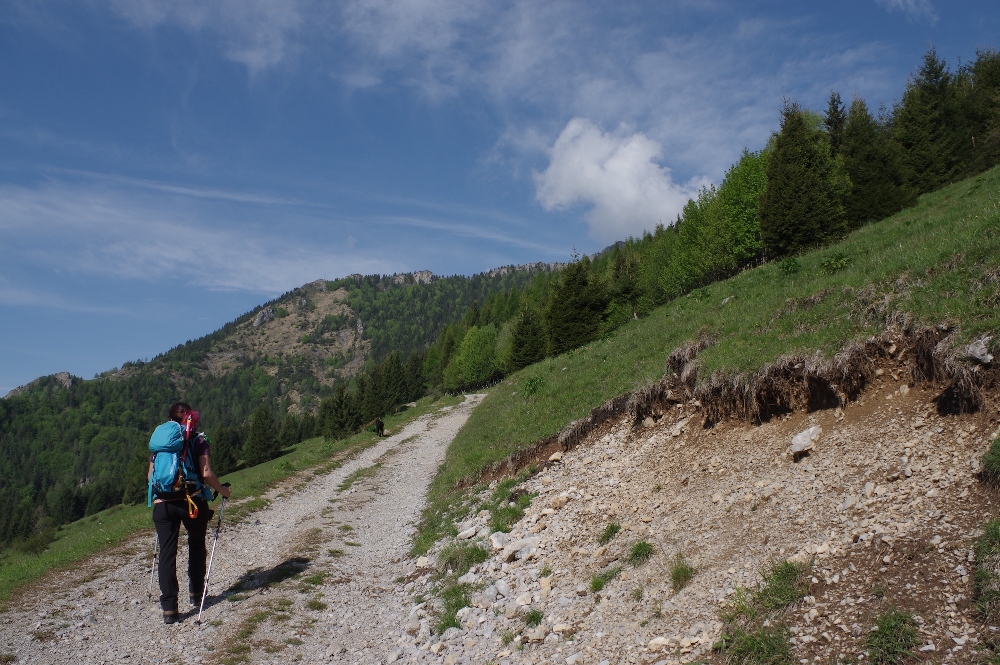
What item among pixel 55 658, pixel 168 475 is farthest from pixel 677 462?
pixel 55 658

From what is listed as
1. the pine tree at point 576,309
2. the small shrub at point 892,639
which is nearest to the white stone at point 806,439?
the small shrub at point 892,639

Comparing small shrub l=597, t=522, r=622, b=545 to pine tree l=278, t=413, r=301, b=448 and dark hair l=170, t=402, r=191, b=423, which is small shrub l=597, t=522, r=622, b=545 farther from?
pine tree l=278, t=413, r=301, b=448

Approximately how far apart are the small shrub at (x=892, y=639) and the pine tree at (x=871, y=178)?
41948mm

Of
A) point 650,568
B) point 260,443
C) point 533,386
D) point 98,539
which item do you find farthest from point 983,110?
point 260,443

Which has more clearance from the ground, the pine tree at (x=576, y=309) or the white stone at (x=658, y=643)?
the pine tree at (x=576, y=309)

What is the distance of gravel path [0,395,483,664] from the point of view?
8.71 m

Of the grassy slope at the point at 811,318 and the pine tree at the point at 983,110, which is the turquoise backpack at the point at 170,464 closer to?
the grassy slope at the point at 811,318

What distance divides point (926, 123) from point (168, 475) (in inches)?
2522

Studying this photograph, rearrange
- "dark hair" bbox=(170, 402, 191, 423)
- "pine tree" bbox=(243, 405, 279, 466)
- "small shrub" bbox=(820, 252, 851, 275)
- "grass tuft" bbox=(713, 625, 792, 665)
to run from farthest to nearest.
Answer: "pine tree" bbox=(243, 405, 279, 466), "small shrub" bbox=(820, 252, 851, 275), "dark hair" bbox=(170, 402, 191, 423), "grass tuft" bbox=(713, 625, 792, 665)

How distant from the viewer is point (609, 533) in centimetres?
1010

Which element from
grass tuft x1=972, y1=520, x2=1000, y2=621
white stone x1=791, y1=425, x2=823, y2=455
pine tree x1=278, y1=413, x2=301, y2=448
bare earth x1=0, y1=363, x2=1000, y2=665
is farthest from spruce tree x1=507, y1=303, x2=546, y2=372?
pine tree x1=278, y1=413, x2=301, y2=448

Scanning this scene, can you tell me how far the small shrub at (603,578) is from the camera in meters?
8.63

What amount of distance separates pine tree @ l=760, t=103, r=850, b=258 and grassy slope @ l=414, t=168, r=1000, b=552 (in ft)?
42.7

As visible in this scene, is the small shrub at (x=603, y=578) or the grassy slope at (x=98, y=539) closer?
the small shrub at (x=603, y=578)
